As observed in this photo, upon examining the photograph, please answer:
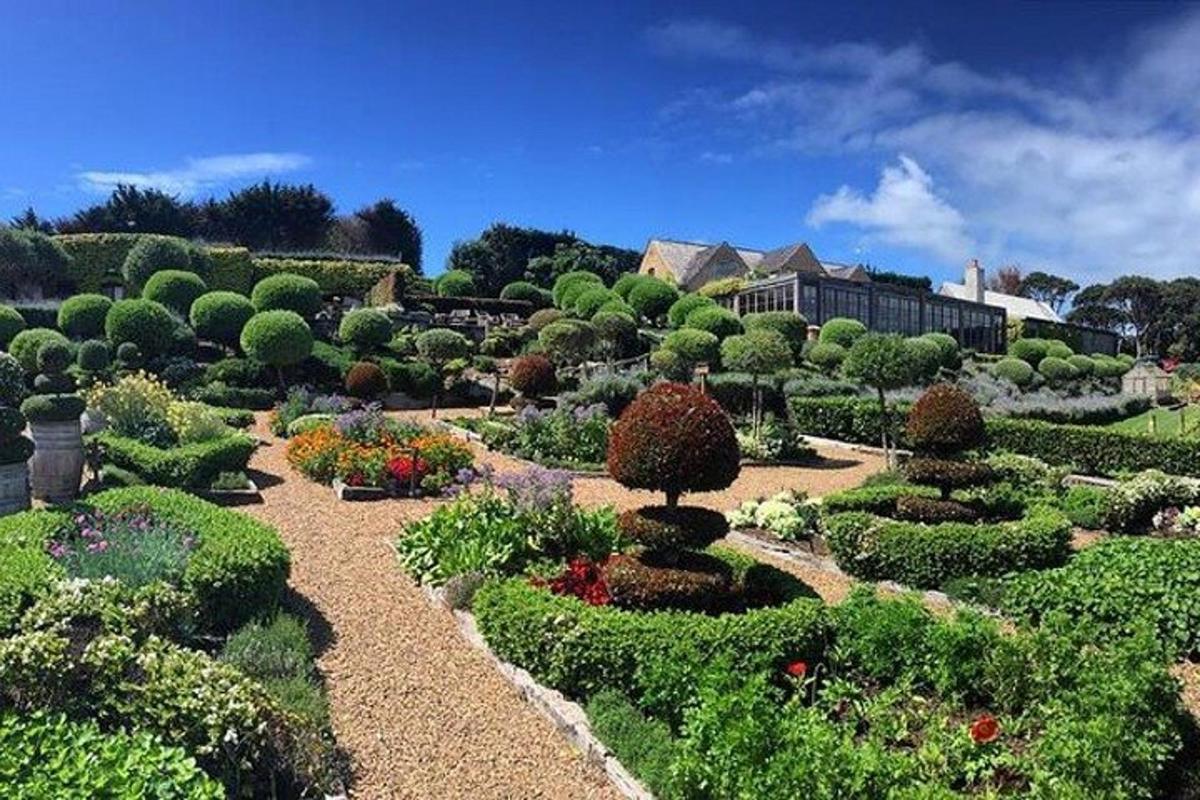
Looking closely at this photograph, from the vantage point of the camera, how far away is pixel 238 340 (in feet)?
100

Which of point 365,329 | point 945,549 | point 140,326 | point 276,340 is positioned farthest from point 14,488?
point 365,329

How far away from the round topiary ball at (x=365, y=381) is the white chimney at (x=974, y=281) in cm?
4060

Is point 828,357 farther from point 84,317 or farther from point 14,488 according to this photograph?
point 14,488

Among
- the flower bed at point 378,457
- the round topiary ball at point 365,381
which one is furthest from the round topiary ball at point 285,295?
the flower bed at point 378,457

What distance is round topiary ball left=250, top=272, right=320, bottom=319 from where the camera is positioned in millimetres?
32125

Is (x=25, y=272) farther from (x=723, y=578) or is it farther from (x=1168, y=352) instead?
(x=1168, y=352)

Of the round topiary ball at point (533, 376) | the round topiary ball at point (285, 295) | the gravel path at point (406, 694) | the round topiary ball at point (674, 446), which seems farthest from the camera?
the round topiary ball at point (285, 295)

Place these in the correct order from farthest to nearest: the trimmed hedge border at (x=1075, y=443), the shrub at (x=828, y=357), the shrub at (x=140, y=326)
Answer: the shrub at (x=828, y=357), the shrub at (x=140, y=326), the trimmed hedge border at (x=1075, y=443)

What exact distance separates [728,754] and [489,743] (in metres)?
2.11

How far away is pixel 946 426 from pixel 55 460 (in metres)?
11.0

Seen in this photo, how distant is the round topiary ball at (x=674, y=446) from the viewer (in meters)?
7.61

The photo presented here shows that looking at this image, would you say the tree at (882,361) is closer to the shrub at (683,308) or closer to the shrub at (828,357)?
the shrub at (828,357)

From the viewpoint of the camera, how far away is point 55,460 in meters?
11.7

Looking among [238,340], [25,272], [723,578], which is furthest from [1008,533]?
[25,272]
